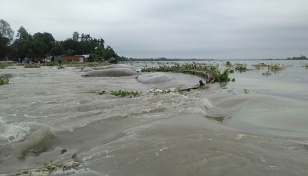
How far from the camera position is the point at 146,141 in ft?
18.2

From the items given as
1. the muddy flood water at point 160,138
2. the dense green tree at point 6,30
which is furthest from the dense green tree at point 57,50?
the muddy flood water at point 160,138

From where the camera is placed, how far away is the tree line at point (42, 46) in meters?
78.6

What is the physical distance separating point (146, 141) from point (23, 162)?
6.88 feet

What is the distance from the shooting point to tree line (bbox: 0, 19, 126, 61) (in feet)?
258

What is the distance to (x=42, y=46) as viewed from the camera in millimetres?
81438

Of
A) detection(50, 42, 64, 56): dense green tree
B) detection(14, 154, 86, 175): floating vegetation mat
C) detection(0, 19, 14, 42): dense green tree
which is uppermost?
detection(0, 19, 14, 42): dense green tree

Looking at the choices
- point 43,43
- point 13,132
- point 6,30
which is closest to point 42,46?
point 43,43

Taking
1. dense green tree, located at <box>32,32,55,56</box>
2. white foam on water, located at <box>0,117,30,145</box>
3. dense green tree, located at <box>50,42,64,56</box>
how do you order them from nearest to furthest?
white foam on water, located at <box>0,117,30,145</box>, dense green tree, located at <box>32,32,55,56</box>, dense green tree, located at <box>50,42,64,56</box>

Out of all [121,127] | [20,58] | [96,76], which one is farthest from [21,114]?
[20,58]

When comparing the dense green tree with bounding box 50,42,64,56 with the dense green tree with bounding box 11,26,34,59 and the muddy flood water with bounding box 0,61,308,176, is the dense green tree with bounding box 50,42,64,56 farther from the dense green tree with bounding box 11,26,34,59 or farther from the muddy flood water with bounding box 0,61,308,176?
the muddy flood water with bounding box 0,61,308,176

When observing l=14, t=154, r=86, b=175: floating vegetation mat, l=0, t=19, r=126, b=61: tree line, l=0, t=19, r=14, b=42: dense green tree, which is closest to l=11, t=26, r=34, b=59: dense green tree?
l=0, t=19, r=126, b=61: tree line

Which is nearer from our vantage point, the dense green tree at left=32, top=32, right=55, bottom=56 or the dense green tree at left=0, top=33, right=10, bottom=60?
the dense green tree at left=0, top=33, right=10, bottom=60

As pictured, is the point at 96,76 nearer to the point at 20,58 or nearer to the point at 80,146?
the point at 80,146

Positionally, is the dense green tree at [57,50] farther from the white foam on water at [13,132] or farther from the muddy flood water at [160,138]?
the white foam on water at [13,132]
